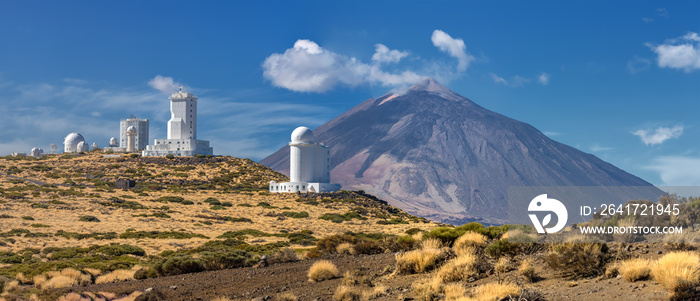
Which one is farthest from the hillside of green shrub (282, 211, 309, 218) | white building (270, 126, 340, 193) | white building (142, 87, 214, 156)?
white building (142, 87, 214, 156)

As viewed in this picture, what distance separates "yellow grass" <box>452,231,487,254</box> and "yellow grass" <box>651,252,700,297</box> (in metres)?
4.56

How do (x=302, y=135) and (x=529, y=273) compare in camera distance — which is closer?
(x=529, y=273)

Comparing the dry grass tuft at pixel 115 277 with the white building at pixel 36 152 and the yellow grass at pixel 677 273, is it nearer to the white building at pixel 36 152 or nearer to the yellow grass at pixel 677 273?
the yellow grass at pixel 677 273

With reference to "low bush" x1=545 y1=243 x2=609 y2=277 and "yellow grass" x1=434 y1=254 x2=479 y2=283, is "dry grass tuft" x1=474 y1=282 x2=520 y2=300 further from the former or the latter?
"yellow grass" x1=434 y1=254 x2=479 y2=283

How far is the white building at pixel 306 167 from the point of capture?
76188 millimetres

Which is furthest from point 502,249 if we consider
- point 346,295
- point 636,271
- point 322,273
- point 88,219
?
point 88,219

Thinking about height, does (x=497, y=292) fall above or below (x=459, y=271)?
below

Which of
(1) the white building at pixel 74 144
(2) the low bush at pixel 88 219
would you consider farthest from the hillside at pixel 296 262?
(1) the white building at pixel 74 144

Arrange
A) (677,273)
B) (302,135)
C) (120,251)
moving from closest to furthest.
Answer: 1. (677,273)
2. (120,251)
3. (302,135)

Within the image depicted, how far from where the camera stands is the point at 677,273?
28.8ft

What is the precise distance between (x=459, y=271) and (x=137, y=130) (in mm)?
108864

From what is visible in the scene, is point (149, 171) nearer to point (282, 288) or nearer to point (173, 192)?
point (173, 192)

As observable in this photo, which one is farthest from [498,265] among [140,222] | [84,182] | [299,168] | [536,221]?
[84,182]

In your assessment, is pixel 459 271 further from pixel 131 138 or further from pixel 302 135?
pixel 131 138
